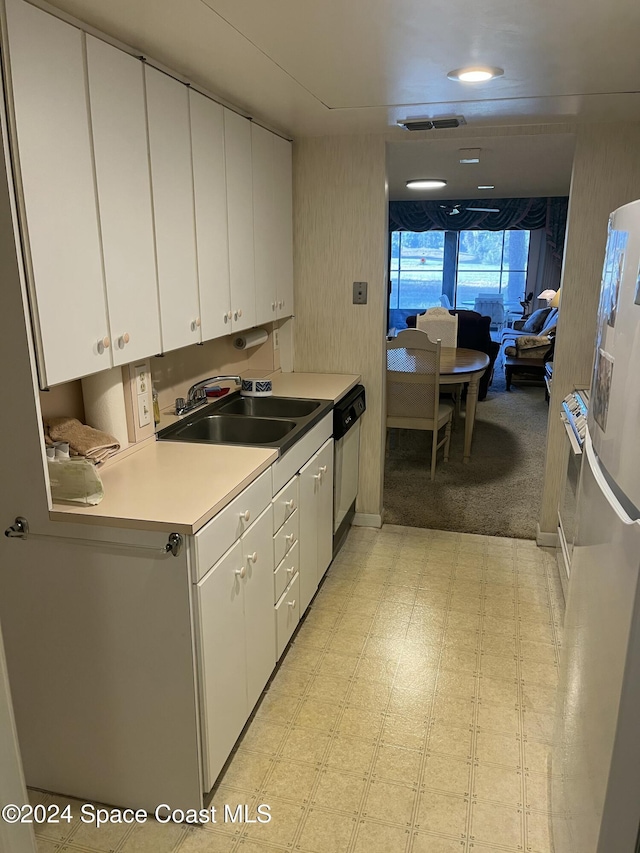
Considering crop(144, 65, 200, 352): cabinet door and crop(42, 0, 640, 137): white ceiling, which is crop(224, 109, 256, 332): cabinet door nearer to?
crop(42, 0, 640, 137): white ceiling

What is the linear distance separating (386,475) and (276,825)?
120 inches

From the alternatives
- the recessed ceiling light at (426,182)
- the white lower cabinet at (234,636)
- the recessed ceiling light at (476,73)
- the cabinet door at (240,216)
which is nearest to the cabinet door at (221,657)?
the white lower cabinet at (234,636)

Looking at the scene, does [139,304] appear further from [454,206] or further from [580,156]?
[454,206]

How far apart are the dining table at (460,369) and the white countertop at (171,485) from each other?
2.52m

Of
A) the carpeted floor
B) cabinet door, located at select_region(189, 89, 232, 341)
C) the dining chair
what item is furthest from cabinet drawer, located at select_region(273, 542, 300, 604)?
the dining chair

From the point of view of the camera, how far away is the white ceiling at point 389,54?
1664mm

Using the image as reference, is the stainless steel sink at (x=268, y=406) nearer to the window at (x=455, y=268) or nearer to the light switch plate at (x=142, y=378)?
the light switch plate at (x=142, y=378)

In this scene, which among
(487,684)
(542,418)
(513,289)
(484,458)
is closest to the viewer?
(487,684)

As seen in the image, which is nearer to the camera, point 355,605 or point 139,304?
point 139,304

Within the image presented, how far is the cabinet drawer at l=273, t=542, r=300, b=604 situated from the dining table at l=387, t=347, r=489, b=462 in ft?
7.50

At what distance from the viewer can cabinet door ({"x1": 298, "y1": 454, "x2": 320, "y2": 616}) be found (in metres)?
2.69

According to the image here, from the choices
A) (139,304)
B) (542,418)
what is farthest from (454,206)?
(139,304)

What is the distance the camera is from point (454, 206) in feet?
29.7

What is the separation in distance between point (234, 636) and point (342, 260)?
2201 mm
